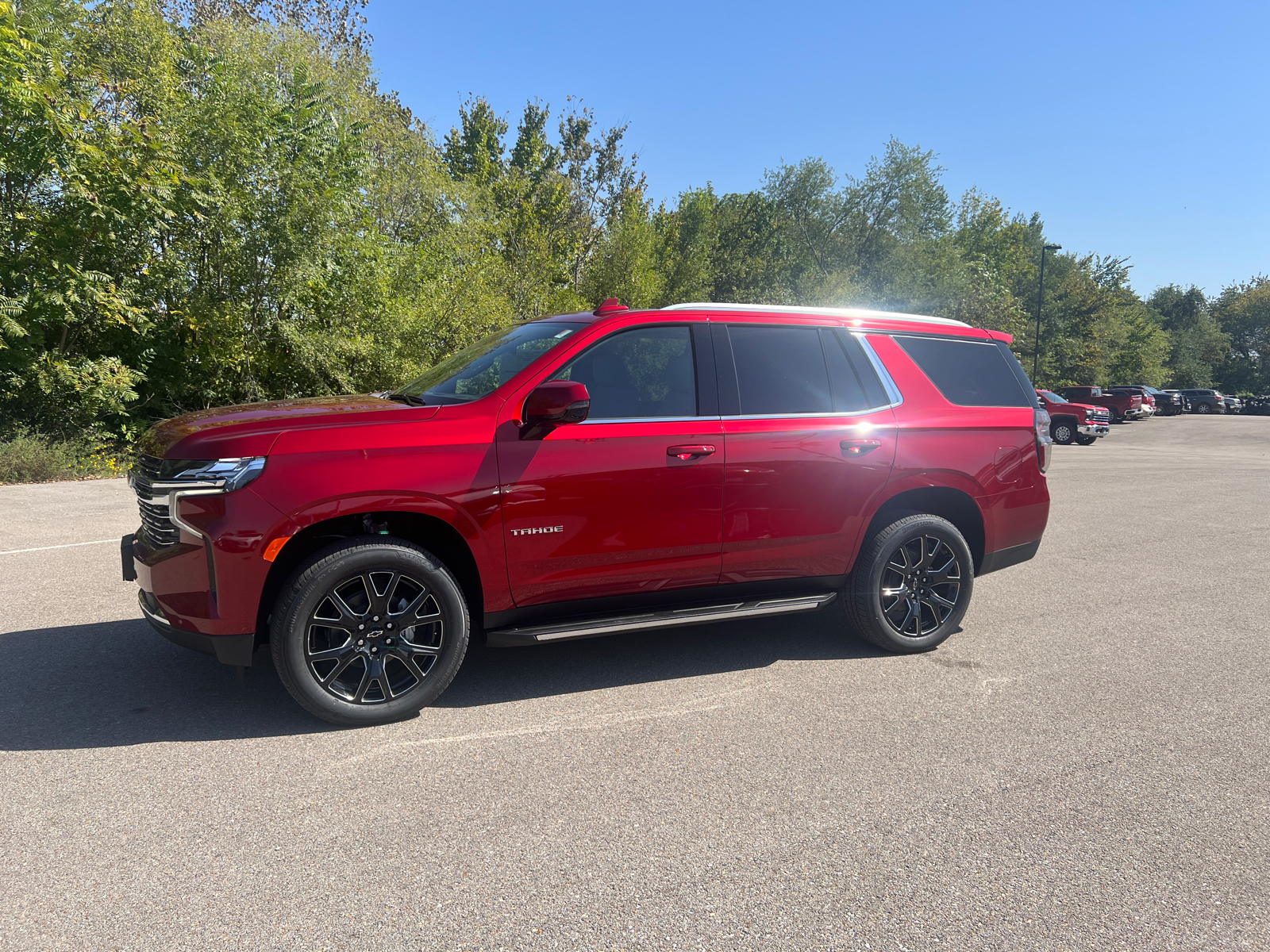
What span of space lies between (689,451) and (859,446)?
1109mm

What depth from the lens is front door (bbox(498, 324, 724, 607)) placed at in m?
4.12

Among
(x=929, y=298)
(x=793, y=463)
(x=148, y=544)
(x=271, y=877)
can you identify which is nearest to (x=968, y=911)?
(x=271, y=877)

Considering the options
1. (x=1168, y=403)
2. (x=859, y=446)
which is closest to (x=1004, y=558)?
Result: (x=859, y=446)

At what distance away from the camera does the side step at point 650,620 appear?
164 inches

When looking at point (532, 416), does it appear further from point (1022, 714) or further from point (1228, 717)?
point (1228, 717)

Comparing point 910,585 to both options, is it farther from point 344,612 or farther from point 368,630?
point 344,612

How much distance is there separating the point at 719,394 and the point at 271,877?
302 centimetres

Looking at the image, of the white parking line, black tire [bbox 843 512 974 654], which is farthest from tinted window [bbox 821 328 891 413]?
the white parking line

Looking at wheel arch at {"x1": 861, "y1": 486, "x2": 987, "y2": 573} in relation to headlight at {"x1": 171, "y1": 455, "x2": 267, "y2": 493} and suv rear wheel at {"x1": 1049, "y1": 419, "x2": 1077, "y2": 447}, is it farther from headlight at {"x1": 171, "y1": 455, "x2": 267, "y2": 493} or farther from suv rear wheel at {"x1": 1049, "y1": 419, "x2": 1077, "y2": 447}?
suv rear wheel at {"x1": 1049, "y1": 419, "x2": 1077, "y2": 447}

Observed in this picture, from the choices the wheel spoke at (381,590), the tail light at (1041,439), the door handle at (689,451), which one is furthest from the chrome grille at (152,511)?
the tail light at (1041,439)

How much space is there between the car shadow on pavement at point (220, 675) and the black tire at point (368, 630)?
0.80ft

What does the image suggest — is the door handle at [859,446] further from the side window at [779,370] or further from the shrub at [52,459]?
the shrub at [52,459]

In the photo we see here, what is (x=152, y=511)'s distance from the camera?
388cm

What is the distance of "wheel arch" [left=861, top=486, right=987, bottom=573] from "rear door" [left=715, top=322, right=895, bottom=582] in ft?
0.81
